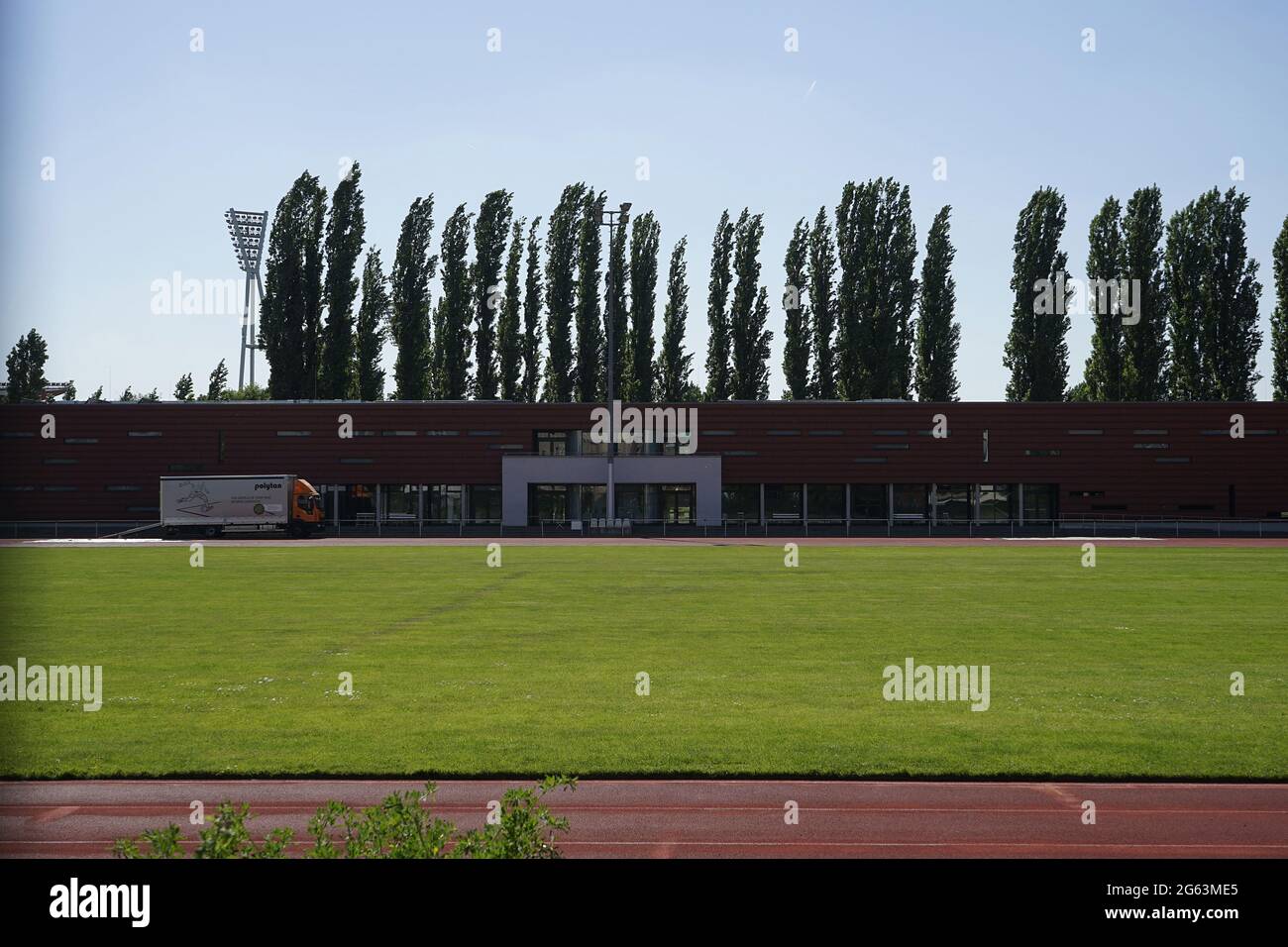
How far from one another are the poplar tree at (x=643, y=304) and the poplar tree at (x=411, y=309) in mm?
13866

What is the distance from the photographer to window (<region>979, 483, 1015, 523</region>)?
7131 centimetres

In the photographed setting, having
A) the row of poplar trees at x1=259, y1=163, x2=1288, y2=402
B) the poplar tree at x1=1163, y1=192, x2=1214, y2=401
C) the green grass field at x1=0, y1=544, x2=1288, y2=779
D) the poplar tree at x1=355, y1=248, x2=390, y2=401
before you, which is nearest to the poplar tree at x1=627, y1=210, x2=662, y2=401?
the row of poplar trees at x1=259, y1=163, x2=1288, y2=402

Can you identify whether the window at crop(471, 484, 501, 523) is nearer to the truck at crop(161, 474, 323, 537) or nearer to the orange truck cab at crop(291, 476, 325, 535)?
the orange truck cab at crop(291, 476, 325, 535)

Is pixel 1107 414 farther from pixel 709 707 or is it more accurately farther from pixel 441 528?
pixel 709 707

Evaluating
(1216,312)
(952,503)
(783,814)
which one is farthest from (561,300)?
(783,814)

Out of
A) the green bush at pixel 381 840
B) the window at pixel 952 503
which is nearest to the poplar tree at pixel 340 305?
the window at pixel 952 503

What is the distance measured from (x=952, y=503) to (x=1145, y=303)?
1799cm

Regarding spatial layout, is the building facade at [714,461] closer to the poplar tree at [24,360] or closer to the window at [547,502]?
the window at [547,502]

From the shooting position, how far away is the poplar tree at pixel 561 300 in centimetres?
7531

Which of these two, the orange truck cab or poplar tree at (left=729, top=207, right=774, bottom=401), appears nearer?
the orange truck cab

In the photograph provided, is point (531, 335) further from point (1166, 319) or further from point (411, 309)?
point (1166, 319)

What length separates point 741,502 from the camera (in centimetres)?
7256

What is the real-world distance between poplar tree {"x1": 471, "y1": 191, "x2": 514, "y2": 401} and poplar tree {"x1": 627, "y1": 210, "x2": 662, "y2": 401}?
923 cm
